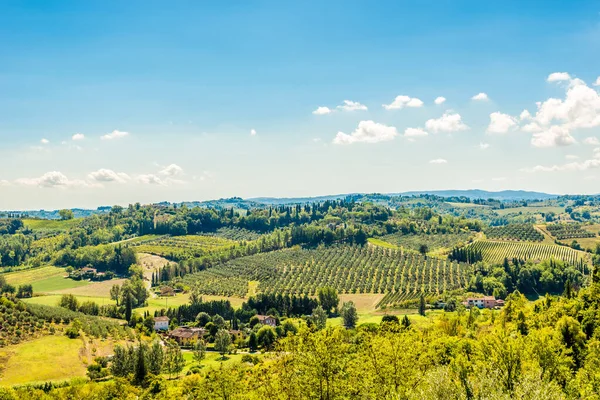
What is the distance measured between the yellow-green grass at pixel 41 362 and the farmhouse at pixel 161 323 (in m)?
31.3

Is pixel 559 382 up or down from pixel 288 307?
up

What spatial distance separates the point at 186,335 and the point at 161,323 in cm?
1710

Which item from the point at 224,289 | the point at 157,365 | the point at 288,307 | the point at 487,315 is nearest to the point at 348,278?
the point at 288,307

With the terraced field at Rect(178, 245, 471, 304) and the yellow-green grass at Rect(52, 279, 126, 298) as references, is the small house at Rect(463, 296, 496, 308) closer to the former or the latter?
the terraced field at Rect(178, 245, 471, 304)

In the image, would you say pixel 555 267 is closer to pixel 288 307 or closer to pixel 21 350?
pixel 288 307

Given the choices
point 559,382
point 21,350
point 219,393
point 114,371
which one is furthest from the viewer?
point 21,350

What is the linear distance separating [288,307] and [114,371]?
58.3 metres

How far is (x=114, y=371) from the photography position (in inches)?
2990

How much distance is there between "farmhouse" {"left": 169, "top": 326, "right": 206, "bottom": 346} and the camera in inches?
4188

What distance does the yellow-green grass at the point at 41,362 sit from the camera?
73.8 metres

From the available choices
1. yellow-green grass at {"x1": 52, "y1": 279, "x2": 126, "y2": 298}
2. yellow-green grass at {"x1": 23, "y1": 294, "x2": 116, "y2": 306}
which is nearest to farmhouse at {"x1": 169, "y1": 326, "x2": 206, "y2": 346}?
yellow-green grass at {"x1": 23, "y1": 294, "x2": 116, "y2": 306}

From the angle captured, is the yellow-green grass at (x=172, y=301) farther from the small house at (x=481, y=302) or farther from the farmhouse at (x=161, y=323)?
the small house at (x=481, y=302)

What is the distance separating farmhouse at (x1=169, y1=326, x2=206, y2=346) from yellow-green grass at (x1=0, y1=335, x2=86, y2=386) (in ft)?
78.9

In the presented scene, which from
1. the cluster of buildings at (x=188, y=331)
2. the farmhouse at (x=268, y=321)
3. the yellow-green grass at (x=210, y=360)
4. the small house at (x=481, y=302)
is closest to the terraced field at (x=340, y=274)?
the small house at (x=481, y=302)
